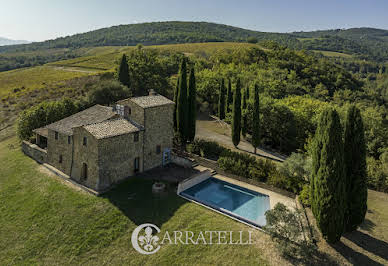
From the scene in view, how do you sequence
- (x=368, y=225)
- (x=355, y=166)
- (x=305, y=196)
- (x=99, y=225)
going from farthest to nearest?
(x=305, y=196)
(x=99, y=225)
(x=368, y=225)
(x=355, y=166)

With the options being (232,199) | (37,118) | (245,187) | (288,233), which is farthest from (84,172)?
(288,233)

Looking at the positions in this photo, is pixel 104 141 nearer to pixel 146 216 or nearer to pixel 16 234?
pixel 146 216

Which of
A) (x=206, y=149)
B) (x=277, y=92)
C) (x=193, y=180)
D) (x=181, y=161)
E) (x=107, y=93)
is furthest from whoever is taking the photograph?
(x=277, y=92)

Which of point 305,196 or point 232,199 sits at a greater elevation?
point 305,196

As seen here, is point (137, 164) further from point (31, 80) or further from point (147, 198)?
point (31, 80)

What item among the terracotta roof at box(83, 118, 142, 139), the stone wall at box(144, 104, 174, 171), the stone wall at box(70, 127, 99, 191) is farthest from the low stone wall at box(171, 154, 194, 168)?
the stone wall at box(70, 127, 99, 191)

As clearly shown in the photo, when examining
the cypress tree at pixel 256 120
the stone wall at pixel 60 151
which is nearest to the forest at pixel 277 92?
the cypress tree at pixel 256 120

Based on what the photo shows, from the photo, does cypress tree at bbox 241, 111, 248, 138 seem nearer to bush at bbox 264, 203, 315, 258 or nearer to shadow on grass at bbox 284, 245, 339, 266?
bush at bbox 264, 203, 315, 258

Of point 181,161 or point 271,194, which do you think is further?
point 181,161
